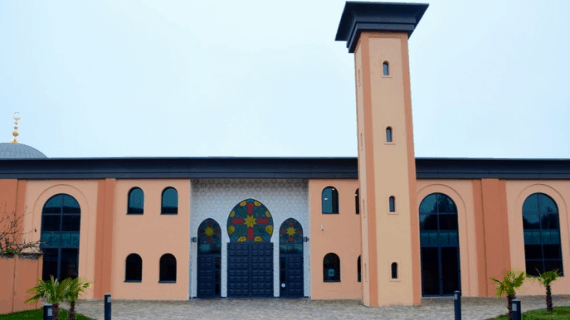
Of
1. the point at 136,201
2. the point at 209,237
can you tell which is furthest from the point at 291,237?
the point at 136,201

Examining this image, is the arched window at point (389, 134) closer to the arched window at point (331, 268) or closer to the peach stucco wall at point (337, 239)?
the peach stucco wall at point (337, 239)

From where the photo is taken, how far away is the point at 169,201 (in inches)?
990

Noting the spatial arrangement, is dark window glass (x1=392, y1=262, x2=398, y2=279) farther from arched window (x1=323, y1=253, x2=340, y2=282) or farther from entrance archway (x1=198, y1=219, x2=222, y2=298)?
entrance archway (x1=198, y1=219, x2=222, y2=298)

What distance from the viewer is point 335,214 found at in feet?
82.6

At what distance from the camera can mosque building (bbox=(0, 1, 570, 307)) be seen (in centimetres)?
2462

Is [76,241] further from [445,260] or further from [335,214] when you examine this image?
[445,260]

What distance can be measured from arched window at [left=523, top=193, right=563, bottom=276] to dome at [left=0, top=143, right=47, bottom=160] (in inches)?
992

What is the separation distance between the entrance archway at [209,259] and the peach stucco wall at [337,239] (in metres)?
4.00

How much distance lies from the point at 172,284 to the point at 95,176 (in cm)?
559

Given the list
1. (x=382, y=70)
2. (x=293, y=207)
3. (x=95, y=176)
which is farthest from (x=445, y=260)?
(x=95, y=176)

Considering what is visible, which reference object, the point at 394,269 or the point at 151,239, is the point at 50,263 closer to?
the point at 151,239

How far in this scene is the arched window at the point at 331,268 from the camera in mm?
24844

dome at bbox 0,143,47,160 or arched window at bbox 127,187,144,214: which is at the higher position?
dome at bbox 0,143,47,160

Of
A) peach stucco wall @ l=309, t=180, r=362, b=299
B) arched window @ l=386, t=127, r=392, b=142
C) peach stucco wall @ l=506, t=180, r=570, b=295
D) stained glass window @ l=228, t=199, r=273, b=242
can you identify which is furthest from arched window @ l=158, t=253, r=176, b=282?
peach stucco wall @ l=506, t=180, r=570, b=295
